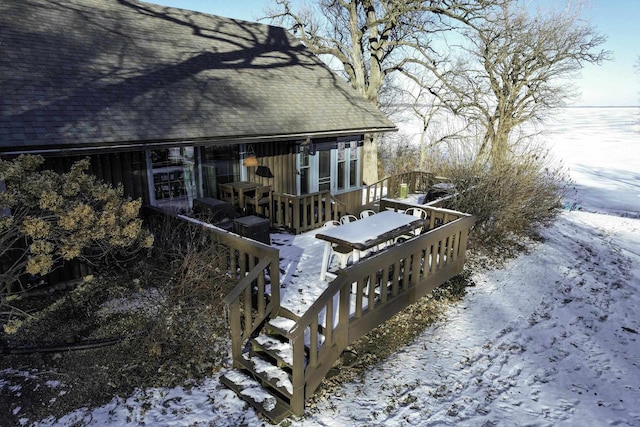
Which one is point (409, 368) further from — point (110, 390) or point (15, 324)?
point (15, 324)

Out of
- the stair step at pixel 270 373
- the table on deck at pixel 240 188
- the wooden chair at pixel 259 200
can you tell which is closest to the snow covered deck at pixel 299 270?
the stair step at pixel 270 373

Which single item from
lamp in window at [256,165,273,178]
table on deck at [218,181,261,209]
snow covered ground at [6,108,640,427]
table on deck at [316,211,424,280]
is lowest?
snow covered ground at [6,108,640,427]

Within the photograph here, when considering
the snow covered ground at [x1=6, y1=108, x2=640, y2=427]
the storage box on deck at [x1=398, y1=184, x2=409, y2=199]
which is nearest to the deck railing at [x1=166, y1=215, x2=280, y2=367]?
the snow covered ground at [x1=6, y1=108, x2=640, y2=427]

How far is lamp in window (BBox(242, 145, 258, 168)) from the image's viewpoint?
1001 centimetres

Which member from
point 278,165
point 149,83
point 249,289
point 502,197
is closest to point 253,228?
point 249,289

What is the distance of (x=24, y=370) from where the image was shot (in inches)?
198

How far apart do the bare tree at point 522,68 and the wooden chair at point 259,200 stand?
13.2 m

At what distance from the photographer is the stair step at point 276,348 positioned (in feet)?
16.0

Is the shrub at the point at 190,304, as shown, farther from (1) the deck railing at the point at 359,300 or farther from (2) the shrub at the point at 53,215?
(1) the deck railing at the point at 359,300

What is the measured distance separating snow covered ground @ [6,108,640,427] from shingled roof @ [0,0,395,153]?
3.62 meters

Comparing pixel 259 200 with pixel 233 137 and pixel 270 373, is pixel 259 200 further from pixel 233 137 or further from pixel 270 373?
pixel 270 373

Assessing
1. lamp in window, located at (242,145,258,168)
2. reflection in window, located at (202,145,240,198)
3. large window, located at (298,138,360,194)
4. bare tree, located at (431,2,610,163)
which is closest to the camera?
reflection in window, located at (202,145,240,198)

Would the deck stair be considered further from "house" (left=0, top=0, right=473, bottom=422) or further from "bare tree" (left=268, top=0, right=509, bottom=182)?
"bare tree" (left=268, top=0, right=509, bottom=182)

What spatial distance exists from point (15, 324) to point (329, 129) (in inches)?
326
